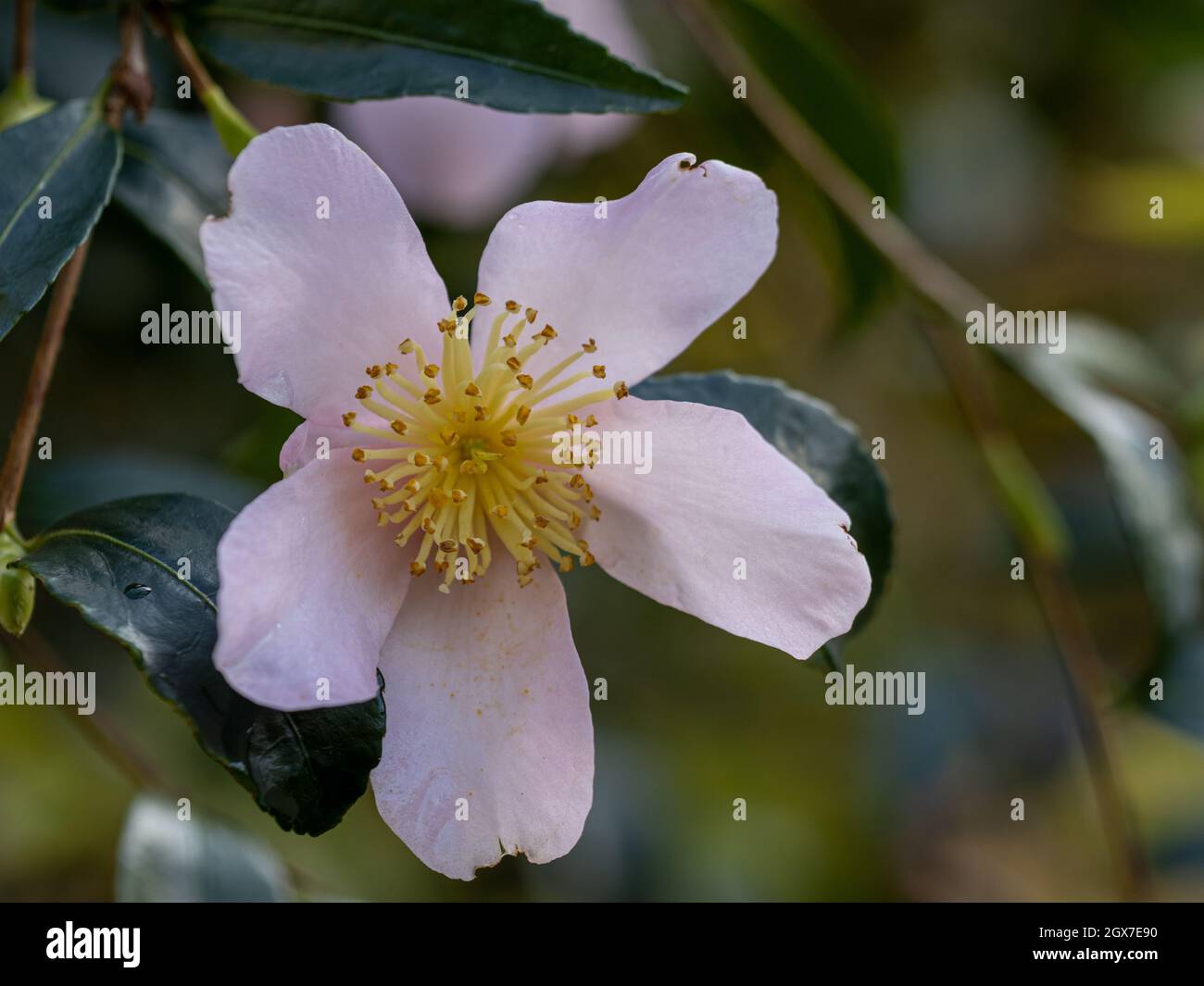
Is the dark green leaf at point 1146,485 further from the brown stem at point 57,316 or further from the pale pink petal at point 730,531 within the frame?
the brown stem at point 57,316

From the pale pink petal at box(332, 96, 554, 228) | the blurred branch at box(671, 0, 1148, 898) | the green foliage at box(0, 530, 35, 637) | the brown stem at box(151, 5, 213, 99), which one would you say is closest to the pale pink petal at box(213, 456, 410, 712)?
the green foliage at box(0, 530, 35, 637)

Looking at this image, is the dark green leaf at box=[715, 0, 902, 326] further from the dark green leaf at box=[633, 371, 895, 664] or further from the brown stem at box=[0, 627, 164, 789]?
the brown stem at box=[0, 627, 164, 789]

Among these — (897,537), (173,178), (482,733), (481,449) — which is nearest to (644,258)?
(481,449)

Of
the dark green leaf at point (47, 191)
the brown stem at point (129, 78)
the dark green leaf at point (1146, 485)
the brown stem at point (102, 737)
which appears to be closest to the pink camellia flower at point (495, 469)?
the dark green leaf at point (47, 191)

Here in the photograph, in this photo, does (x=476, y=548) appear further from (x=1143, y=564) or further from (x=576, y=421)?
(x=1143, y=564)

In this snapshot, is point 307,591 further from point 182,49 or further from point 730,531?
point 182,49
